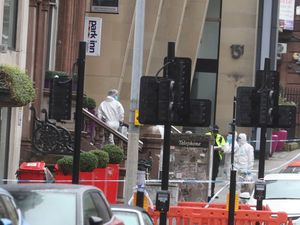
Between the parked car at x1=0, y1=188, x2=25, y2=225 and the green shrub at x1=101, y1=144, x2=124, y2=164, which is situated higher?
the parked car at x1=0, y1=188, x2=25, y2=225

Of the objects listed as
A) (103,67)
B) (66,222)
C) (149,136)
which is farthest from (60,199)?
(103,67)

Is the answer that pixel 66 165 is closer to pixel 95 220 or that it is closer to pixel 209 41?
pixel 95 220

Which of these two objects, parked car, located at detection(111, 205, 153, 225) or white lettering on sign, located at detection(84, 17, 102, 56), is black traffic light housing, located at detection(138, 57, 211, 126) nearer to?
parked car, located at detection(111, 205, 153, 225)

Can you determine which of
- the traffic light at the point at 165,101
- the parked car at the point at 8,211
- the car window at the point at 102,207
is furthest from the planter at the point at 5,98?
the parked car at the point at 8,211

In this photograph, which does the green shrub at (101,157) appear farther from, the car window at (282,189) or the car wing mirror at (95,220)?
the car wing mirror at (95,220)

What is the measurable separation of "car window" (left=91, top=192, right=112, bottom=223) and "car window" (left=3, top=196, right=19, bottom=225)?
2002mm

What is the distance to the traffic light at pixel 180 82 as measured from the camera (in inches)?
472

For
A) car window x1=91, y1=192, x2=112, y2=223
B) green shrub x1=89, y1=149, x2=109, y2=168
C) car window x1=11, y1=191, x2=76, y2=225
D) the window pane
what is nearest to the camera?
car window x1=11, y1=191, x2=76, y2=225

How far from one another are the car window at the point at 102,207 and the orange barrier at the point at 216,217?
4.12 m

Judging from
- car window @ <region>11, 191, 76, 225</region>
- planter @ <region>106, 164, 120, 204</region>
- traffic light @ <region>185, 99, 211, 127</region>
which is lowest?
planter @ <region>106, 164, 120, 204</region>

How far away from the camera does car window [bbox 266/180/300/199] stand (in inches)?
641

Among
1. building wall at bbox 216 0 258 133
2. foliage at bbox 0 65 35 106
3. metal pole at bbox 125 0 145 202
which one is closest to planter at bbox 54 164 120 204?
foliage at bbox 0 65 35 106

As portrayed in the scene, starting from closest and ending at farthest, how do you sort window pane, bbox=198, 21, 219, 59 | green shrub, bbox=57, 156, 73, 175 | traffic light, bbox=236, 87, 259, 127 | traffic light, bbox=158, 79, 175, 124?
traffic light, bbox=158, 79, 175, 124 → traffic light, bbox=236, 87, 259, 127 → green shrub, bbox=57, 156, 73, 175 → window pane, bbox=198, 21, 219, 59

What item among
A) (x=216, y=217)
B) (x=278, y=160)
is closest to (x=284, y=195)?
(x=216, y=217)
